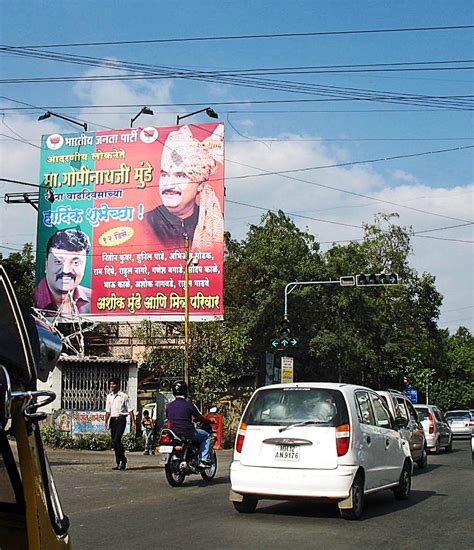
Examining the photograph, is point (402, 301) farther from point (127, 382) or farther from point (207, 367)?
point (127, 382)

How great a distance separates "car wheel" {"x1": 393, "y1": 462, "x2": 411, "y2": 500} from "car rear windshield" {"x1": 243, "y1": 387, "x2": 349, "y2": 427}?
2.63 meters

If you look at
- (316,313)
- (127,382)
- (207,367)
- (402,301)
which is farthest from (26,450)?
(402,301)

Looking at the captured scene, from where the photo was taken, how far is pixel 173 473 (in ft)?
44.9

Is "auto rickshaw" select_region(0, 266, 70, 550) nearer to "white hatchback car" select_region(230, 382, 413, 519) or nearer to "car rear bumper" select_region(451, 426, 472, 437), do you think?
"white hatchback car" select_region(230, 382, 413, 519)

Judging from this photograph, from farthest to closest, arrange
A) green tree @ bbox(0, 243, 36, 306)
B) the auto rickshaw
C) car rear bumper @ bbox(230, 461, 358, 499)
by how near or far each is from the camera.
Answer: green tree @ bbox(0, 243, 36, 306)
car rear bumper @ bbox(230, 461, 358, 499)
the auto rickshaw

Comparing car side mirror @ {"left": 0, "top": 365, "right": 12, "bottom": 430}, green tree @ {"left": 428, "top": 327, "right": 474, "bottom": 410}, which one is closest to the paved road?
car side mirror @ {"left": 0, "top": 365, "right": 12, "bottom": 430}

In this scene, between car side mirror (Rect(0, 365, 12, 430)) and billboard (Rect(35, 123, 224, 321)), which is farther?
billboard (Rect(35, 123, 224, 321))

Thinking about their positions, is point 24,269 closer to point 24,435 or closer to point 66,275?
point 66,275

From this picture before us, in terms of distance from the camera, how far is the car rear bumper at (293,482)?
9750 millimetres

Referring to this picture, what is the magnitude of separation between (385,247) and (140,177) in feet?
87.1

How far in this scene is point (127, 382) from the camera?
26.0m

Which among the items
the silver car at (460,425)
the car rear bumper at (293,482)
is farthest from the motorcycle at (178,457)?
the silver car at (460,425)

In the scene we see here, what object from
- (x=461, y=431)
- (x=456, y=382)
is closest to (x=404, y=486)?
(x=461, y=431)

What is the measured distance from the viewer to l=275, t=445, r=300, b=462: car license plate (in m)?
9.95
